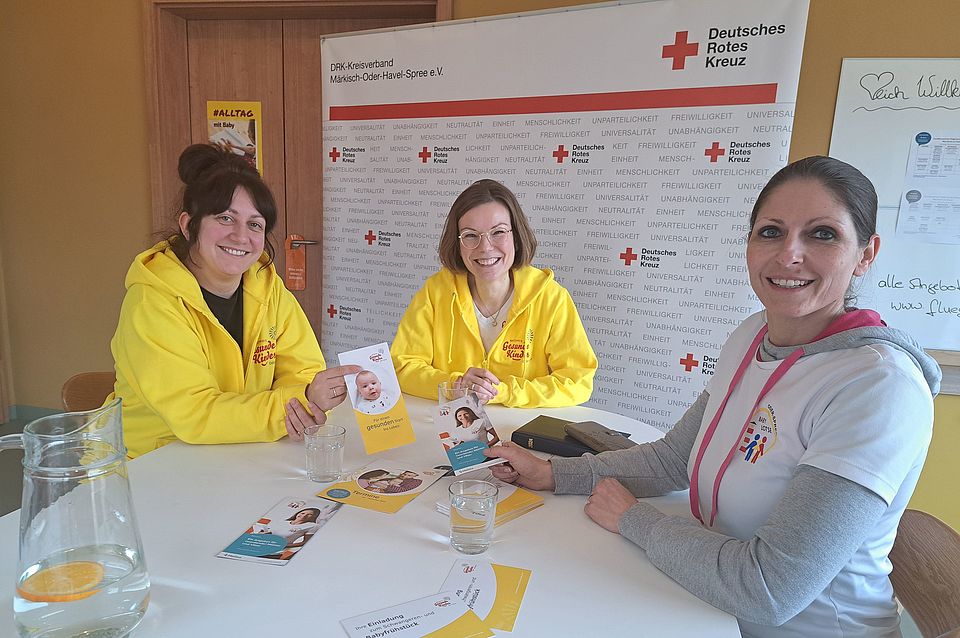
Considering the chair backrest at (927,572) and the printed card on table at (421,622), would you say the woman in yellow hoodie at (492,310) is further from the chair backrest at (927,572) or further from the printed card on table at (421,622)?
the printed card on table at (421,622)

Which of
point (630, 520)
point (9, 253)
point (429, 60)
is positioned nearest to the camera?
point (630, 520)

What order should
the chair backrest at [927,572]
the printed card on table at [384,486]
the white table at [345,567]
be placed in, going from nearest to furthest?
the white table at [345,567] < the chair backrest at [927,572] < the printed card on table at [384,486]

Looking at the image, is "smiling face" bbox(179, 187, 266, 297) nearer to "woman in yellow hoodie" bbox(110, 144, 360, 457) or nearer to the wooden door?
"woman in yellow hoodie" bbox(110, 144, 360, 457)

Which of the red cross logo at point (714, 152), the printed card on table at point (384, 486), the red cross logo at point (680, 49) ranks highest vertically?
the red cross logo at point (680, 49)

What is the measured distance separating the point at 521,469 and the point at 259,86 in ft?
10.8

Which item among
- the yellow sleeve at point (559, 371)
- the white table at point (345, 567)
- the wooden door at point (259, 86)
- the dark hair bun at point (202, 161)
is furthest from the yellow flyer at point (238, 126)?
the white table at point (345, 567)

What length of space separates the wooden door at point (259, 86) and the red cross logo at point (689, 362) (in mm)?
2321

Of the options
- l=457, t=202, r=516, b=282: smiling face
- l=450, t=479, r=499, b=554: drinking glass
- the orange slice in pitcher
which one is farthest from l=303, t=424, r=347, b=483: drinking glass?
l=457, t=202, r=516, b=282: smiling face

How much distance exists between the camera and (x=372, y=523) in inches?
43.9

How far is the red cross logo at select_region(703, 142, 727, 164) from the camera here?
236 cm

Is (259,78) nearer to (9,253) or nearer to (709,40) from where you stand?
(9,253)

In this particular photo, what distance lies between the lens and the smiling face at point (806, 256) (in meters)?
1.06

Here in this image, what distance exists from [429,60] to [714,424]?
93.4 inches

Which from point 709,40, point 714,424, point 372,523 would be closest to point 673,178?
point 709,40
